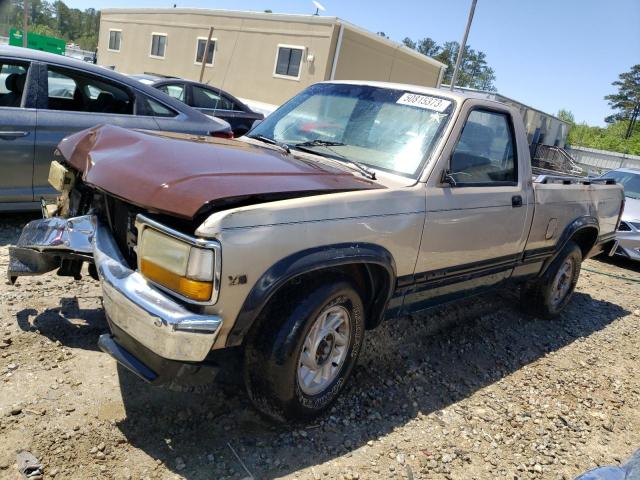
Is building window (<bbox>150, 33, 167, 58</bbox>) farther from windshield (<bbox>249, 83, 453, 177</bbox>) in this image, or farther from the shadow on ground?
the shadow on ground

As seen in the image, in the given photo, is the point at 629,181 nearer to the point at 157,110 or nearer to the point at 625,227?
the point at 625,227

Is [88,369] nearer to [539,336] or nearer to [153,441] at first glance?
[153,441]

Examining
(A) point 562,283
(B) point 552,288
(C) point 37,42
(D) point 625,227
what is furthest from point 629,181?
(C) point 37,42

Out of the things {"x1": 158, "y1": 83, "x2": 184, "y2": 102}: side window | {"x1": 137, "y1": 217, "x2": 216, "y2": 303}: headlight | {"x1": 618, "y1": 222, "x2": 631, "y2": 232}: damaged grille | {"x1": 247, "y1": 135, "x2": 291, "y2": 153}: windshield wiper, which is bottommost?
{"x1": 618, "y1": 222, "x2": 631, "y2": 232}: damaged grille

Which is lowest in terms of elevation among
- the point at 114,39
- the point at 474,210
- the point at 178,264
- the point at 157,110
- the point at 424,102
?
the point at 178,264

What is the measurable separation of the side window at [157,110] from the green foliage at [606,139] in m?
44.1

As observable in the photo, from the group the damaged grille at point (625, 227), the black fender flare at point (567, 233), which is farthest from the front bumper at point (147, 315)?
the damaged grille at point (625, 227)

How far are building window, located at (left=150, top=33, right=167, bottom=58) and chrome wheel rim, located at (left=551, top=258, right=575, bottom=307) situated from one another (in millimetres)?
26642

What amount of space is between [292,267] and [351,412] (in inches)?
44.6

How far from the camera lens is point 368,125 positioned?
366 cm

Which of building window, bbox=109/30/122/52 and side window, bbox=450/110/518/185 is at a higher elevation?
building window, bbox=109/30/122/52

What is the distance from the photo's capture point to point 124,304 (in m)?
2.34

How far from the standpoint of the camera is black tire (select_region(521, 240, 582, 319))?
5008mm

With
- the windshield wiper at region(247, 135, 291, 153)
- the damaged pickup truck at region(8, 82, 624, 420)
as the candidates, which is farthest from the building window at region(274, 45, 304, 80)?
the windshield wiper at region(247, 135, 291, 153)
